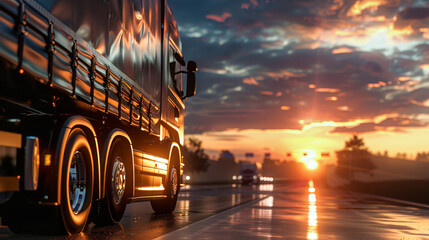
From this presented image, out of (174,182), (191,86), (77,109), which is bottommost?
(174,182)

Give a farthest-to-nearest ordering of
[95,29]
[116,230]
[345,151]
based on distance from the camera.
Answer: [345,151] < [116,230] < [95,29]

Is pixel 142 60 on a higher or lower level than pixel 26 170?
higher

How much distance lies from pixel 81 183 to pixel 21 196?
1301 mm

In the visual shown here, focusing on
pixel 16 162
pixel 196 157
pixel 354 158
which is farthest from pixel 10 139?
pixel 354 158

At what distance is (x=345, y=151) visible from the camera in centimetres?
18925

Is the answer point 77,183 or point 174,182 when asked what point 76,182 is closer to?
point 77,183

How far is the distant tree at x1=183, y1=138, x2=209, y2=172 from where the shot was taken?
11056 centimetres

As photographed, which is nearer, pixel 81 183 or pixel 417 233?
pixel 81 183

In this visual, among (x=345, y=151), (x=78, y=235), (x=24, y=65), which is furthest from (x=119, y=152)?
(x=345, y=151)

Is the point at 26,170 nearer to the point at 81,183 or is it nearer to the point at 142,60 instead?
the point at 81,183

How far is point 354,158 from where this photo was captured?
179 metres

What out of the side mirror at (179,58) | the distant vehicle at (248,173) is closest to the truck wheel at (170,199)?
the side mirror at (179,58)

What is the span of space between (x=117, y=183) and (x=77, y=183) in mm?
1730

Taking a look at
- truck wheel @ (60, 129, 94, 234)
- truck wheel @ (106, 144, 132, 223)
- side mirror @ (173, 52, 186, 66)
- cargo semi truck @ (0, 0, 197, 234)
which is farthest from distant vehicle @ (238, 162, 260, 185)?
truck wheel @ (60, 129, 94, 234)
